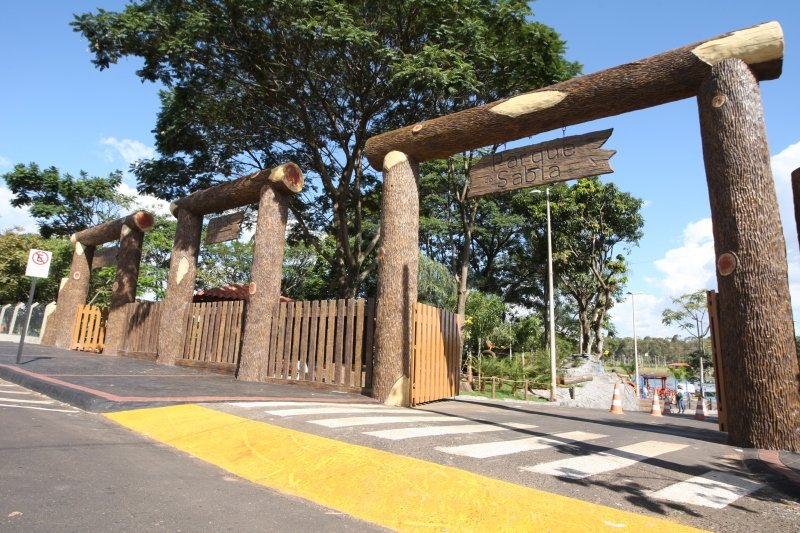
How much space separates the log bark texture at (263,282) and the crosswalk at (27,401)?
4092 mm

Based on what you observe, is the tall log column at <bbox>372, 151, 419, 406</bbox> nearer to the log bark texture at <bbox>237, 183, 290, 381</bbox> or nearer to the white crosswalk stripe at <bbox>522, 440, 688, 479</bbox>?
the log bark texture at <bbox>237, 183, 290, 381</bbox>

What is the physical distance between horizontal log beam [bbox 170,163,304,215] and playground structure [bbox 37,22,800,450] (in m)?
0.05

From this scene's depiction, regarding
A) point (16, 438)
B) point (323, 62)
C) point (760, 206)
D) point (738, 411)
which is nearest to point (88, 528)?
point (16, 438)

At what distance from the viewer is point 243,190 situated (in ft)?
40.4

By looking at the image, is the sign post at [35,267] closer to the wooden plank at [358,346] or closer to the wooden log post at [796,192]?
the wooden plank at [358,346]

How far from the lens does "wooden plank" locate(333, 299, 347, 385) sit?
982 cm

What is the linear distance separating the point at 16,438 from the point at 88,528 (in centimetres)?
242

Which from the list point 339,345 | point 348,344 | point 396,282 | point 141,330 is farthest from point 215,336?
point 396,282

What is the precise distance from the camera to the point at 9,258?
3067cm

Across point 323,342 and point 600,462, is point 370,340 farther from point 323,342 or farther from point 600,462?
Answer: point 600,462

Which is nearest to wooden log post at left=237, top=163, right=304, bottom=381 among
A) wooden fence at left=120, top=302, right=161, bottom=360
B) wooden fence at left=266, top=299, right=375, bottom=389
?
wooden fence at left=266, top=299, right=375, bottom=389

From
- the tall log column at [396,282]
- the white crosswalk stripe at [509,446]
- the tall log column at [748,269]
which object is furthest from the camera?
the tall log column at [396,282]

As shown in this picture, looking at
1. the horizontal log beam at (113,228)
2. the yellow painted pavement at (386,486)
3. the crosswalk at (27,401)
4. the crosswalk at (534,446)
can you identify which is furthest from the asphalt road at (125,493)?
the horizontal log beam at (113,228)

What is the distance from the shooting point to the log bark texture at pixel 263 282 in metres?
10.8
